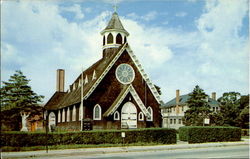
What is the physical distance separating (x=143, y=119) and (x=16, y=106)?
1836 centimetres

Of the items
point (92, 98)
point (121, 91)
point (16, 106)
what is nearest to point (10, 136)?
point (92, 98)

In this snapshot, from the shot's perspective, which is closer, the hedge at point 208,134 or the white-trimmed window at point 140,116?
the hedge at point 208,134

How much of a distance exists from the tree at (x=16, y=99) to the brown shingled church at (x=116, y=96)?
660 centimetres

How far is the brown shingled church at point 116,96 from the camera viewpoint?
1431 inches

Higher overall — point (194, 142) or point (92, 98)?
point (92, 98)

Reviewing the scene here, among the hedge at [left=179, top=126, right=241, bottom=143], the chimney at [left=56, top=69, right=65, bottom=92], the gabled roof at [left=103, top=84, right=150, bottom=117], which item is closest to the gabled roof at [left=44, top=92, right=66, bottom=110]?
the chimney at [left=56, top=69, right=65, bottom=92]

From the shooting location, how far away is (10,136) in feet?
78.6

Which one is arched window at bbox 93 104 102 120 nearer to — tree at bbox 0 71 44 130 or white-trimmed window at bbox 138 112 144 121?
white-trimmed window at bbox 138 112 144 121

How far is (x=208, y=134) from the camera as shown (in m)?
31.5

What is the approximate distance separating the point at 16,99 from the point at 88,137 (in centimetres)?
2081

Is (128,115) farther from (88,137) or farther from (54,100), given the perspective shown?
(54,100)

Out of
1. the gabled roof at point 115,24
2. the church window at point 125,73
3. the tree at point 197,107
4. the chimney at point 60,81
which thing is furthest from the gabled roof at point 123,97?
the tree at point 197,107

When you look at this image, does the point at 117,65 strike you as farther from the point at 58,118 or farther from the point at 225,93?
the point at 225,93

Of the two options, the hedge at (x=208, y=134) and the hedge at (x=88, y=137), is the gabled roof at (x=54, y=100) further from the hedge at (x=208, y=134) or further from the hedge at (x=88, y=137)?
the hedge at (x=208, y=134)
